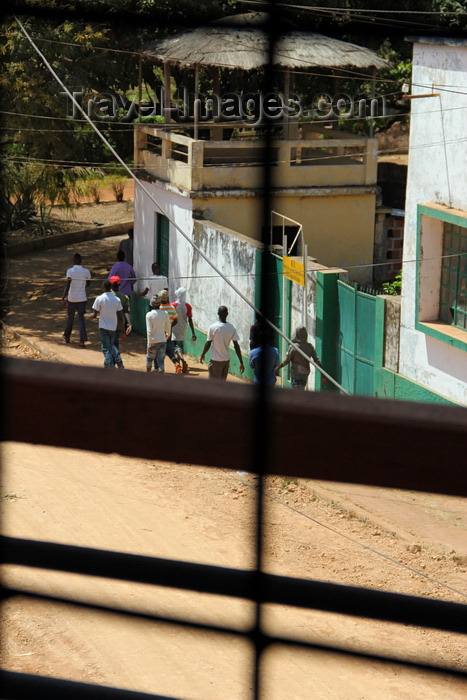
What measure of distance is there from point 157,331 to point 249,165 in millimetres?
2781

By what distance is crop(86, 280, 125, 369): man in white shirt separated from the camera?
884 centimetres

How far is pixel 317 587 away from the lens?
96 centimetres

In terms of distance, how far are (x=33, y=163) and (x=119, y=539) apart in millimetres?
8374

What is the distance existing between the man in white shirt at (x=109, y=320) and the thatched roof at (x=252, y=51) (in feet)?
10.6

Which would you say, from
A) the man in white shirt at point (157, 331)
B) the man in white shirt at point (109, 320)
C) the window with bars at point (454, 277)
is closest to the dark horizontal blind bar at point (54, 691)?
the window with bars at point (454, 277)

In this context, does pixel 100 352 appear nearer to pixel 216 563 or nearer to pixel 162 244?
pixel 162 244

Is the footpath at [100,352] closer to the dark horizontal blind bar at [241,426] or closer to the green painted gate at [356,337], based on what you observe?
the dark horizontal blind bar at [241,426]

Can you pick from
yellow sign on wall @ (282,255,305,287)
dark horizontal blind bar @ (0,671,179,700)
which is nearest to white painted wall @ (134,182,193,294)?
yellow sign on wall @ (282,255,305,287)

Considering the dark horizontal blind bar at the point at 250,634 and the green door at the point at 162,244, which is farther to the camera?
the green door at the point at 162,244

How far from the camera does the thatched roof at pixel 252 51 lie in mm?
10594

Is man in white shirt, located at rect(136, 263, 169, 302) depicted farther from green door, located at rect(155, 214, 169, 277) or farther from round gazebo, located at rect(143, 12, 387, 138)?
round gazebo, located at rect(143, 12, 387, 138)

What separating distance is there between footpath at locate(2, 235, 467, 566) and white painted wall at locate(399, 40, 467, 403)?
912mm

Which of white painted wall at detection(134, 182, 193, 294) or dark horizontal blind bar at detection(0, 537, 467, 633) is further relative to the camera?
white painted wall at detection(134, 182, 193, 294)

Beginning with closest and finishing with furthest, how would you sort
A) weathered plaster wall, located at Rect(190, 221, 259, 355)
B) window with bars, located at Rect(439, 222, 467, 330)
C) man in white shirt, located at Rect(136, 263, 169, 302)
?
window with bars, located at Rect(439, 222, 467, 330), weathered plaster wall, located at Rect(190, 221, 259, 355), man in white shirt, located at Rect(136, 263, 169, 302)
